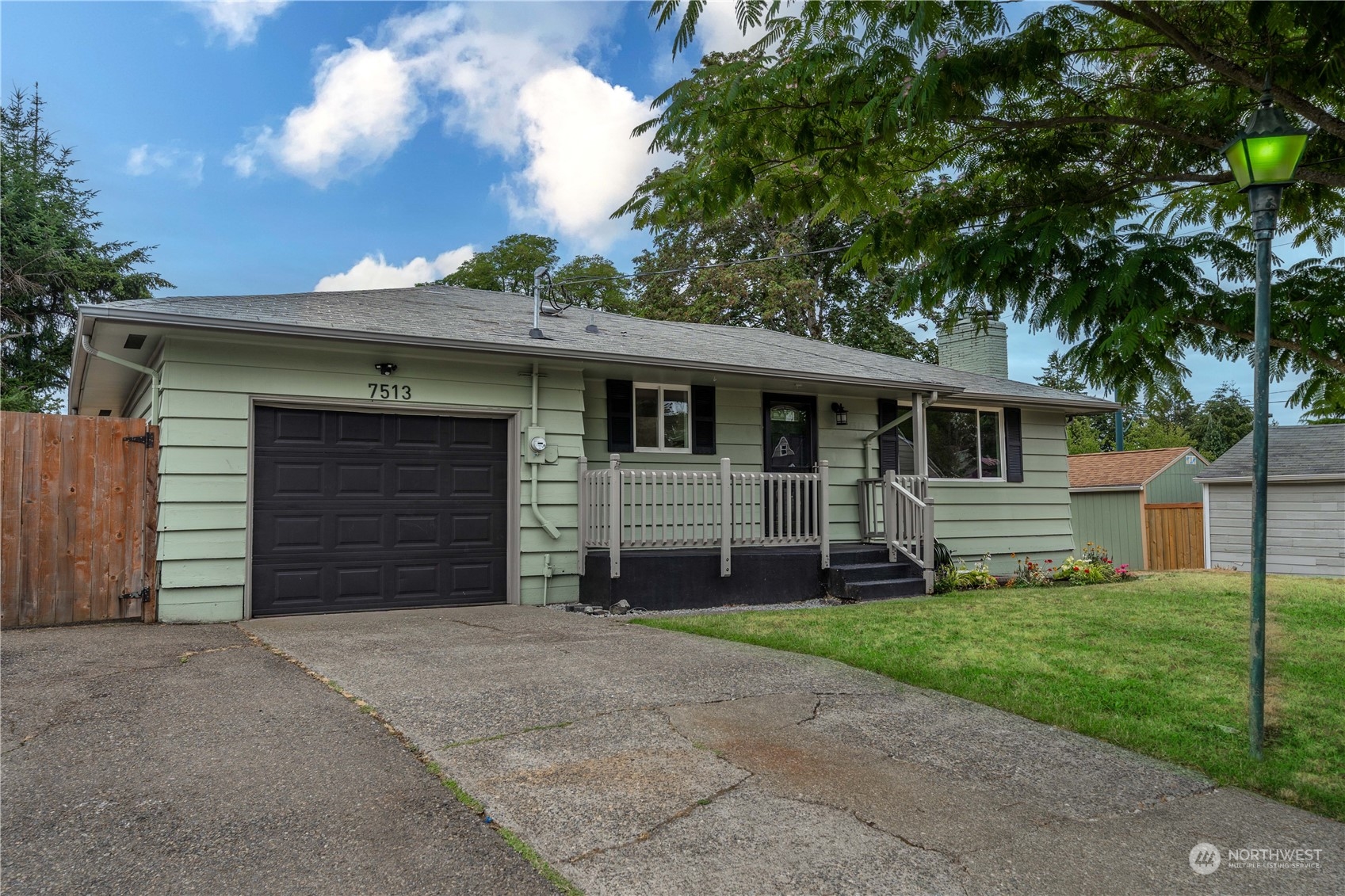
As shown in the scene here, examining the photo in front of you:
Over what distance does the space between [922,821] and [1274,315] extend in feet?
10.7

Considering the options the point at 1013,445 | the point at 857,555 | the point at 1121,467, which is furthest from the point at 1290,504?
the point at 857,555

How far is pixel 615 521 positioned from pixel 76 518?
472cm

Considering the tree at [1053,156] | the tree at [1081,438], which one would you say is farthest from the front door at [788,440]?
the tree at [1081,438]

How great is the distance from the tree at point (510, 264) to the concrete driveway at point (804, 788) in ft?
80.5

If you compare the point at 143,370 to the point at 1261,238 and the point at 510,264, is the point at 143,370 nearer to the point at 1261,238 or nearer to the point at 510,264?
the point at 1261,238

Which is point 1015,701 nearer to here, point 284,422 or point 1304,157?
point 1304,157

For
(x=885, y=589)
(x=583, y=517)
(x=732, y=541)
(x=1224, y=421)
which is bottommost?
(x=885, y=589)

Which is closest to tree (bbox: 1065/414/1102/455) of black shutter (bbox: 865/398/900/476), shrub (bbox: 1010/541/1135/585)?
shrub (bbox: 1010/541/1135/585)

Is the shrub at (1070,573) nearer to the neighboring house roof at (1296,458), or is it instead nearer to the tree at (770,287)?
the neighboring house roof at (1296,458)

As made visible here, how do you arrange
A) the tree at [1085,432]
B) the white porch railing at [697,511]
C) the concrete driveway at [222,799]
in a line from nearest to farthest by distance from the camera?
the concrete driveway at [222,799]
the white porch railing at [697,511]
the tree at [1085,432]

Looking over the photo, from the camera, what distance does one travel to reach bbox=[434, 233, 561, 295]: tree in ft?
92.6

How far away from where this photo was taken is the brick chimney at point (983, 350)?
14.0 meters

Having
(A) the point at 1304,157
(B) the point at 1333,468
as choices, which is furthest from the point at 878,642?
(B) the point at 1333,468

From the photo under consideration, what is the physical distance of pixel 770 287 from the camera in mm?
23719
